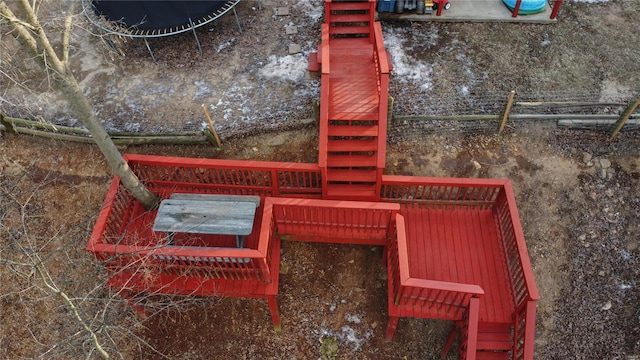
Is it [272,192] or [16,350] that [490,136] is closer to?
[272,192]

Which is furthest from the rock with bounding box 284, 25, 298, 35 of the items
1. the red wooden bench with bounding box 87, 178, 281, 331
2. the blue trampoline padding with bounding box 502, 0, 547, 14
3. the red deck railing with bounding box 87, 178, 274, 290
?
the red deck railing with bounding box 87, 178, 274, 290

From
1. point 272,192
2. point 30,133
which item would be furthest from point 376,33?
point 30,133

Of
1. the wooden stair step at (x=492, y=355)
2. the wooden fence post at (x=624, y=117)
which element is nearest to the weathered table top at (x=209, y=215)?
the wooden stair step at (x=492, y=355)

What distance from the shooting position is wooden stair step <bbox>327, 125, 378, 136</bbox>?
29.4ft

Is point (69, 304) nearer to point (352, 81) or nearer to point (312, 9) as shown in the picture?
point (352, 81)

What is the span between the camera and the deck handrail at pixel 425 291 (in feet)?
23.5

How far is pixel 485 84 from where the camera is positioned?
12.0 metres

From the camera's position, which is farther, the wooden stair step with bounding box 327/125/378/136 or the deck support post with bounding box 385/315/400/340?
the wooden stair step with bounding box 327/125/378/136

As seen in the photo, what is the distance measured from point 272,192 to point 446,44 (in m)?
7.30

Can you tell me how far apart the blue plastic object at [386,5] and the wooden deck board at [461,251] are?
23.1 feet

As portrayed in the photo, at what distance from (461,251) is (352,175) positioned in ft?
8.44

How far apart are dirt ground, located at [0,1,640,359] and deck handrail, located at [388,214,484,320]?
1.53m

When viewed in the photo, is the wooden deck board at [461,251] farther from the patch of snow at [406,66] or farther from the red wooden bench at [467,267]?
the patch of snow at [406,66]

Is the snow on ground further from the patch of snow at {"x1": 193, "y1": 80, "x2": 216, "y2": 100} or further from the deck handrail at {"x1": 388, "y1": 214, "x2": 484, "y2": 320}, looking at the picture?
the deck handrail at {"x1": 388, "y1": 214, "x2": 484, "y2": 320}
